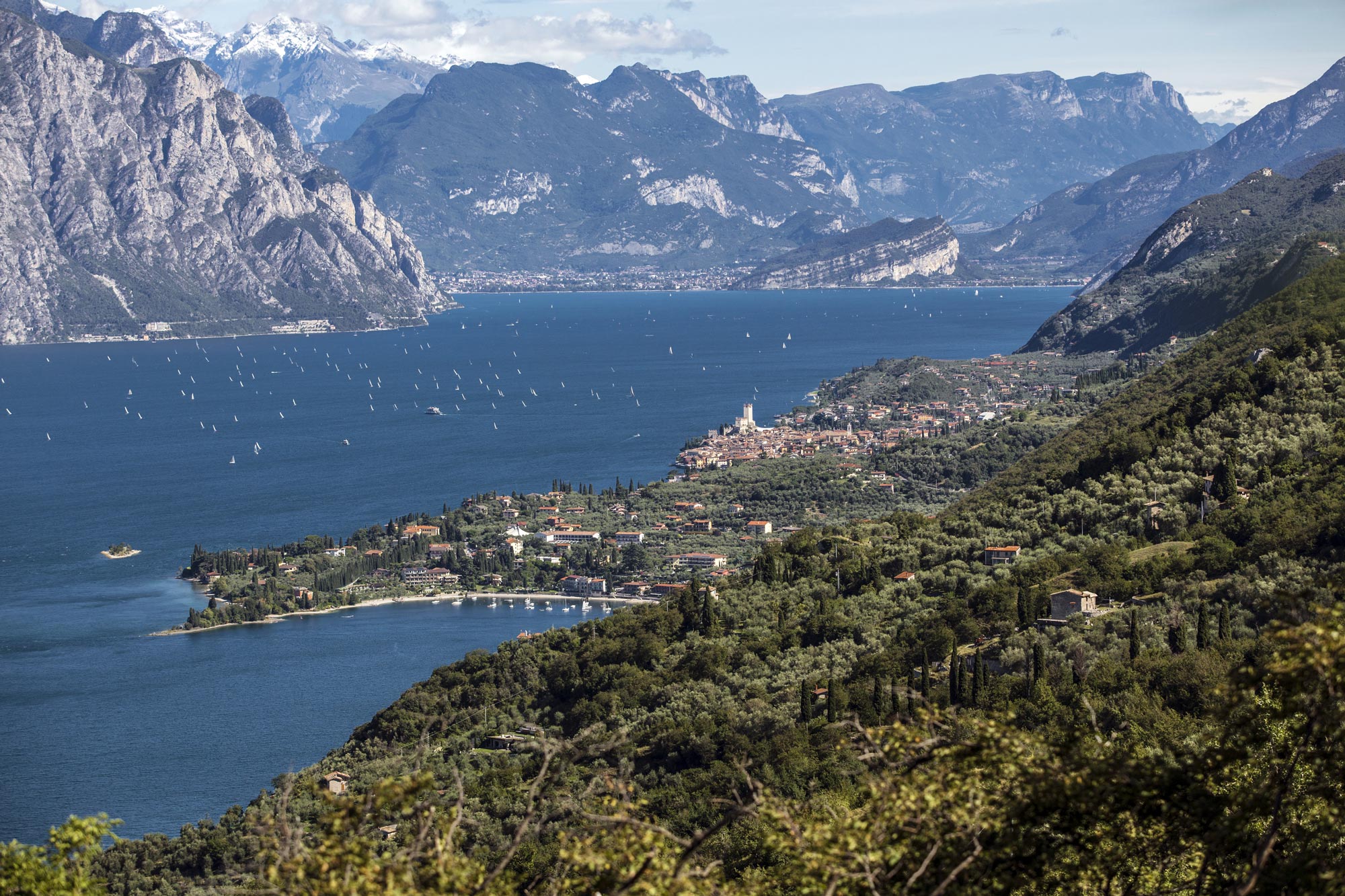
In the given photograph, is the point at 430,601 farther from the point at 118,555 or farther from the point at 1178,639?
the point at 1178,639

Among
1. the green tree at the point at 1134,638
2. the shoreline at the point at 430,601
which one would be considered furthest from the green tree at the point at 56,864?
the shoreline at the point at 430,601

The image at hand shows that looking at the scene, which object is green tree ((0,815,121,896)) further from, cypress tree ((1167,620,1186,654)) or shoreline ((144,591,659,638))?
shoreline ((144,591,659,638))

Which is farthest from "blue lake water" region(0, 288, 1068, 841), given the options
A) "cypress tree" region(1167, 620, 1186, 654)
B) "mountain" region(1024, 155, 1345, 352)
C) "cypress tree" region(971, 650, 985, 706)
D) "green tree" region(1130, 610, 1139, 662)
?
"cypress tree" region(1167, 620, 1186, 654)

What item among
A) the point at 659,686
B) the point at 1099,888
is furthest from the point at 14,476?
the point at 1099,888

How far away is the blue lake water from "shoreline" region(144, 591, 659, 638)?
3.46 feet

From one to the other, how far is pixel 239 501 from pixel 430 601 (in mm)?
28625

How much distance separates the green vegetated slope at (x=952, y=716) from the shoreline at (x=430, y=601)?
48.8 ft

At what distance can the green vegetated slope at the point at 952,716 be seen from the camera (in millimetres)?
12328

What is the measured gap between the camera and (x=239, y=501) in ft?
323

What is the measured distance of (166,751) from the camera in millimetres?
51375

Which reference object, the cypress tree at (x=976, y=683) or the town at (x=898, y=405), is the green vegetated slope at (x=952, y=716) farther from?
the town at (x=898, y=405)

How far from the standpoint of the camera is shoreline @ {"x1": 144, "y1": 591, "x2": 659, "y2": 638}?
230 ft

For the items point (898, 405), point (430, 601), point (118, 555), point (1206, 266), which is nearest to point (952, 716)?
point (430, 601)

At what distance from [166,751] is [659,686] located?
18.7 metres
